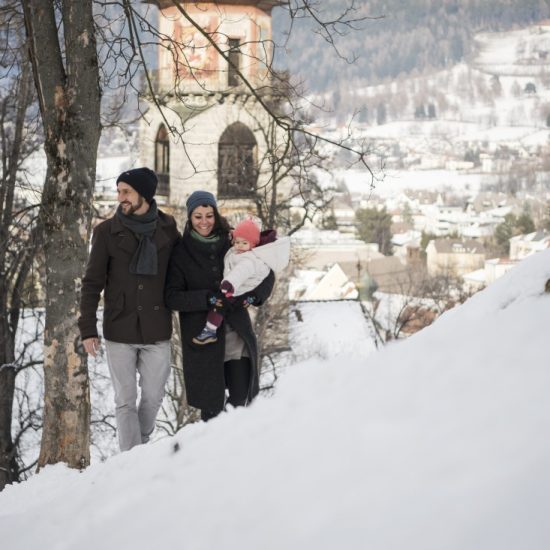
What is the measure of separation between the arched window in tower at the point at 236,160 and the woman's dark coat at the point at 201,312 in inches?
759

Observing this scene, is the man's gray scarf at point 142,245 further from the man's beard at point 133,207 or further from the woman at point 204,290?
the woman at point 204,290

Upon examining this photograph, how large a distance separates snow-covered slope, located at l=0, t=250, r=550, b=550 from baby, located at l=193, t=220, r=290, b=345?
2.04 metres

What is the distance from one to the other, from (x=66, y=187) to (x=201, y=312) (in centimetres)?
111

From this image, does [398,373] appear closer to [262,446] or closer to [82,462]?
[262,446]

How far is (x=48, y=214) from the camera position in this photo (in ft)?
16.5

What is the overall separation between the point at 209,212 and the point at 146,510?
266 centimetres

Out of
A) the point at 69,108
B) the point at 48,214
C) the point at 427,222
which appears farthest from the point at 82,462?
the point at 427,222

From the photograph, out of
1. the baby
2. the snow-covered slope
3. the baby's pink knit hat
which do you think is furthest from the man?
the snow-covered slope

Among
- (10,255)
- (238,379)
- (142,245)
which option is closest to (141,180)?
(142,245)

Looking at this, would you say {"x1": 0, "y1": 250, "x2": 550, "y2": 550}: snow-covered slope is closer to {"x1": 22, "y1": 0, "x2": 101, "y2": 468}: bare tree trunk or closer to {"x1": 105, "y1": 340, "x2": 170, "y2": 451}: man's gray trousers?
{"x1": 105, "y1": 340, "x2": 170, "y2": 451}: man's gray trousers

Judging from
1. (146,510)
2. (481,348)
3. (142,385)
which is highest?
(481,348)

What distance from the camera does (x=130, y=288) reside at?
4.59m

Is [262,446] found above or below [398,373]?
below

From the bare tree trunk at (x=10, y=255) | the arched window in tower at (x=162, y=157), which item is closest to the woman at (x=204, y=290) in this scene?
the bare tree trunk at (x=10, y=255)
